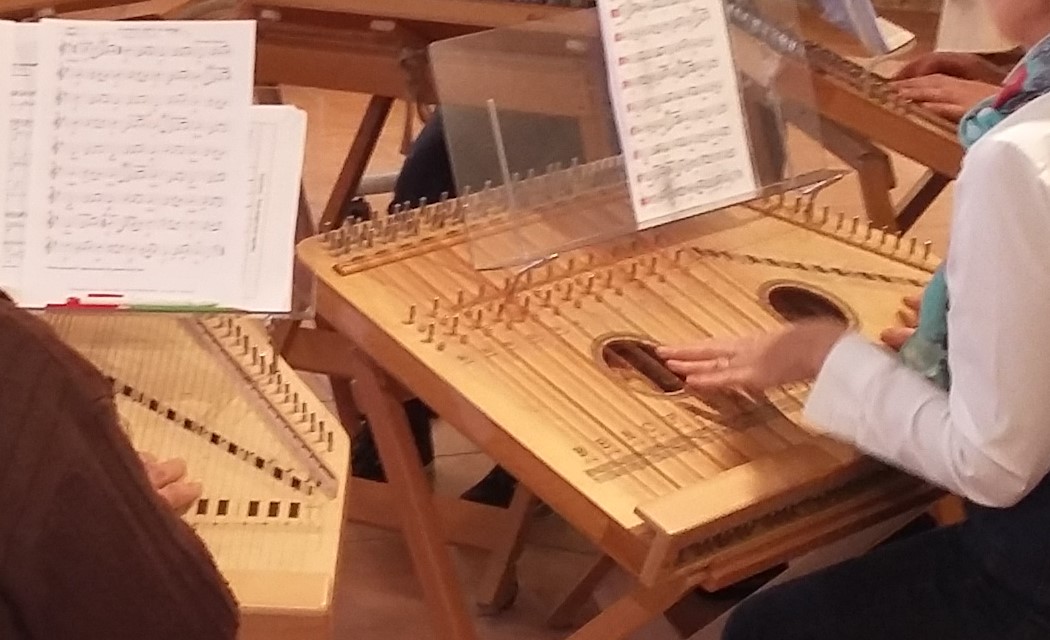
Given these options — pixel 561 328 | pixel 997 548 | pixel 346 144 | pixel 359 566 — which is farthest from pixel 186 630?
pixel 346 144

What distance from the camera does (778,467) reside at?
115 cm

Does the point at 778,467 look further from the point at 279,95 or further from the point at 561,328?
the point at 279,95

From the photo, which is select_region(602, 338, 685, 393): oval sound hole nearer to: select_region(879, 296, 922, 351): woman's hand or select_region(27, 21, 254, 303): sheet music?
select_region(879, 296, 922, 351): woman's hand

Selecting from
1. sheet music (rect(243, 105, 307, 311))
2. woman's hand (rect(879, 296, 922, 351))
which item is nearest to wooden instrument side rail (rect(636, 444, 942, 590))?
woman's hand (rect(879, 296, 922, 351))

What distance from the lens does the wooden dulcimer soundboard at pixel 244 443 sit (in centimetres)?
99

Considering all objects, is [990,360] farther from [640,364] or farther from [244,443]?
[244,443]

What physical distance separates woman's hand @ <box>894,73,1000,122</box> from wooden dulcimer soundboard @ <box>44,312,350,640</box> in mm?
906

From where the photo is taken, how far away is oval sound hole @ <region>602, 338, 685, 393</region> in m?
1.27

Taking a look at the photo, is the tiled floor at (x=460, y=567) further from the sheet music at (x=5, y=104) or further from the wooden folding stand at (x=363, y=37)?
the sheet music at (x=5, y=104)

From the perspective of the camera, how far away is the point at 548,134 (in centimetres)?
142

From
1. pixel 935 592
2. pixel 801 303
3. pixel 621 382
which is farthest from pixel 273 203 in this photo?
pixel 935 592

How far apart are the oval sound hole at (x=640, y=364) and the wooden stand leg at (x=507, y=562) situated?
0.69 metres

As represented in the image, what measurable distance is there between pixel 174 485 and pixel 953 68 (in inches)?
48.9

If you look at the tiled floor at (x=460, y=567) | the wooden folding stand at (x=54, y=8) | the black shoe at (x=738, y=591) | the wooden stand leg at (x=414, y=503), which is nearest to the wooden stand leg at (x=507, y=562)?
the tiled floor at (x=460, y=567)
